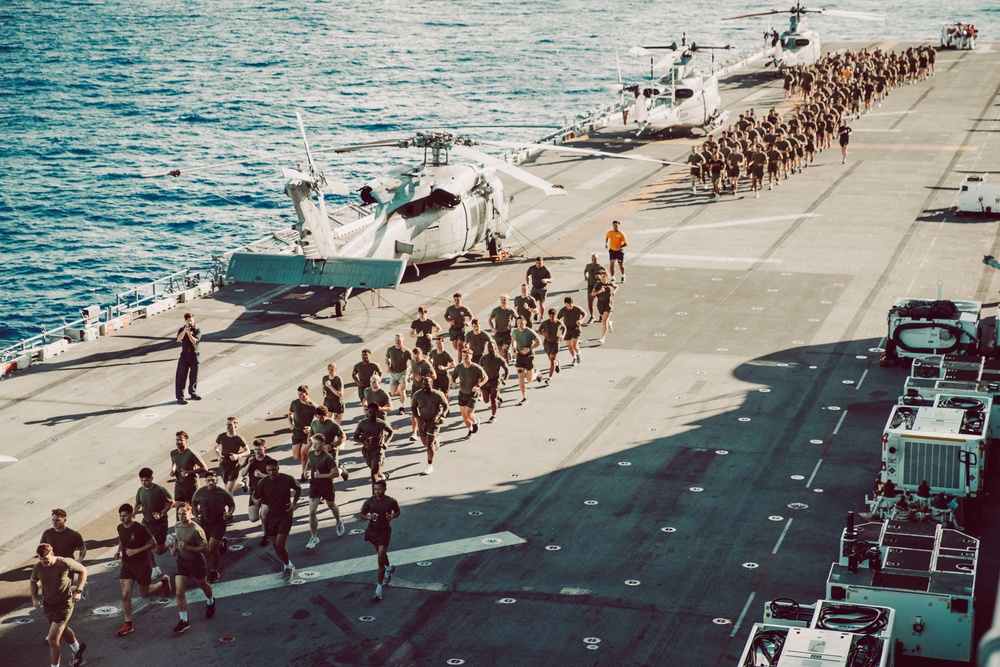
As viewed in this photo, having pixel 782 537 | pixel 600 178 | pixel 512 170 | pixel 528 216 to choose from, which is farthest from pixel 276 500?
pixel 600 178

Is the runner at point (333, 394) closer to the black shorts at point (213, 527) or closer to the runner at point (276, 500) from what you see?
the runner at point (276, 500)

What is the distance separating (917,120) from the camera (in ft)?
186

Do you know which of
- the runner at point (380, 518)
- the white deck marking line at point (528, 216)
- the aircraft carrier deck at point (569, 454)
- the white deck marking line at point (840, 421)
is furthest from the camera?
the white deck marking line at point (528, 216)

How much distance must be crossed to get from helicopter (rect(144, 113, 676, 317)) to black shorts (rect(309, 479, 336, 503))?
33.4 ft

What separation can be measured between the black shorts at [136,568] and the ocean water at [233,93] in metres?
29.2

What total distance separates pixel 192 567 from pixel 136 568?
756 mm

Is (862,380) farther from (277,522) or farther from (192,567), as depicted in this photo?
(192,567)

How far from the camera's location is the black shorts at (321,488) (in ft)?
56.6

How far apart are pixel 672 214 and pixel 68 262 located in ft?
86.3

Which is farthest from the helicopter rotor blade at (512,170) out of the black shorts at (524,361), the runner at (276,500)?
the runner at (276,500)

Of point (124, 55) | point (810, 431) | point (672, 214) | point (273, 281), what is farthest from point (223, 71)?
point (810, 431)

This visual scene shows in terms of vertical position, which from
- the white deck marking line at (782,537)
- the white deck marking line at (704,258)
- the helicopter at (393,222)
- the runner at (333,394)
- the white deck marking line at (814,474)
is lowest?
the white deck marking line at (814,474)

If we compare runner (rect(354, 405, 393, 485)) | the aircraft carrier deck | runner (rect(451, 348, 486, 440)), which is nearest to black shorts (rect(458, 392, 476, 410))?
runner (rect(451, 348, 486, 440))

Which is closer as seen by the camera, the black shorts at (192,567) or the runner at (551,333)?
the black shorts at (192,567)
